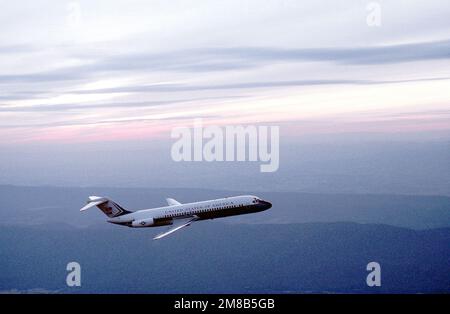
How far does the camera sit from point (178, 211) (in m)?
29.7

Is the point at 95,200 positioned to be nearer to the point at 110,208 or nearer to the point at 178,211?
the point at 110,208

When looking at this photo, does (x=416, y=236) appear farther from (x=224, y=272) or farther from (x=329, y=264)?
(x=224, y=272)

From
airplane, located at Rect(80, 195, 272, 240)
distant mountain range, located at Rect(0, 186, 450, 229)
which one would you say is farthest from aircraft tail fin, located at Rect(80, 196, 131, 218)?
distant mountain range, located at Rect(0, 186, 450, 229)

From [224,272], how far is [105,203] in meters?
73.2

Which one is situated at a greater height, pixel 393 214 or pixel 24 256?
pixel 393 214

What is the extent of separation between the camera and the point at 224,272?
101m

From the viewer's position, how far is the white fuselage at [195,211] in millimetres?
29750

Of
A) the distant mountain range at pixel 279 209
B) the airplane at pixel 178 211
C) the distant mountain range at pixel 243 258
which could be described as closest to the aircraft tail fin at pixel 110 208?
the airplane at pixel 178 211

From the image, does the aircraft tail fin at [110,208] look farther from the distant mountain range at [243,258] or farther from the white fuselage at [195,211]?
the distant mountain range at [243,258]

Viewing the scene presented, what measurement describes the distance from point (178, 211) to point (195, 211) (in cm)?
108

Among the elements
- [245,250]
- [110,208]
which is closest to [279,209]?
[245,250]
